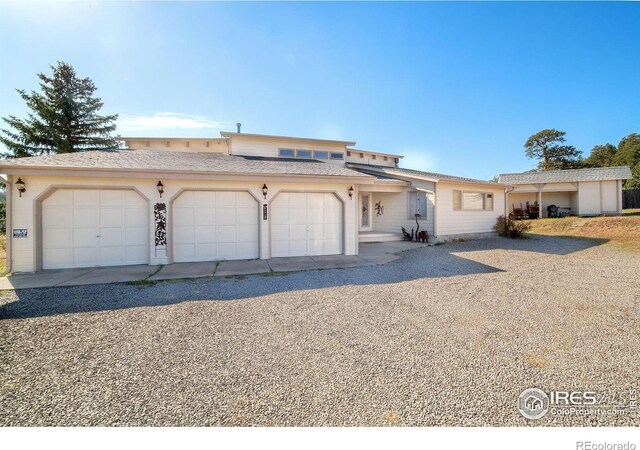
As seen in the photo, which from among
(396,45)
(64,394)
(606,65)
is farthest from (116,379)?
(606,65)

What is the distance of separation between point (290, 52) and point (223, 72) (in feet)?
9.19

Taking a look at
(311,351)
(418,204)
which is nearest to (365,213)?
(418,204)

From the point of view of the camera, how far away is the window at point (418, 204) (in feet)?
41.0

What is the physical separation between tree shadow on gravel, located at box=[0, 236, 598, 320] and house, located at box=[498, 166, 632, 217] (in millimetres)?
15483

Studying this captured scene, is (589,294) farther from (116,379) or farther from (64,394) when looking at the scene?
(64,394)

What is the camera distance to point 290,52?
9.62 meters

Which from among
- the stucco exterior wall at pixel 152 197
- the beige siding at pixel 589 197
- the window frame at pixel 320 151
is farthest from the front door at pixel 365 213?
the beige siding at pixel 589 197

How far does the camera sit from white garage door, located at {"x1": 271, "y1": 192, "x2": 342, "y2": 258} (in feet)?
30.5

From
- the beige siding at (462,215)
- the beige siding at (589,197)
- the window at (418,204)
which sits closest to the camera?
the beige siding at (462,215)

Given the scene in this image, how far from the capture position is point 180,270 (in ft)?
23.8

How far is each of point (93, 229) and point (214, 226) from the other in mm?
3547

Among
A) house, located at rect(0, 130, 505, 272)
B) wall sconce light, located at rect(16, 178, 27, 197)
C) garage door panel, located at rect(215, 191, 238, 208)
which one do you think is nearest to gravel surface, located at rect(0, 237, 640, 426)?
house, located at rect(0, 130, 505, 272)

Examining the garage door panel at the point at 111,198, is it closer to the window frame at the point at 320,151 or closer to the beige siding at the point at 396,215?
the window frame at the point at 320,151

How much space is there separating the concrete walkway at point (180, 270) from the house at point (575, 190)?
663 inches
